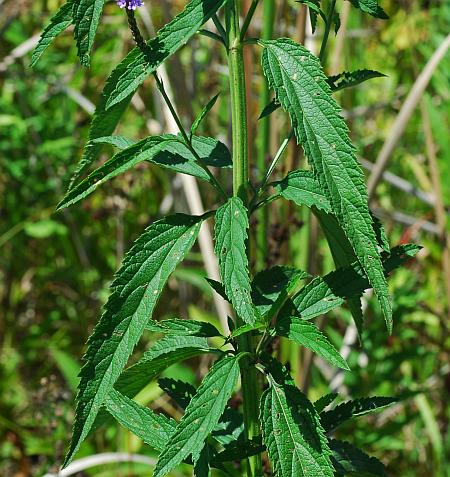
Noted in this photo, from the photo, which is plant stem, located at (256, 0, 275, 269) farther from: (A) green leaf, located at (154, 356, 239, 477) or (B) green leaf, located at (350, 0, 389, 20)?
(A) green leaf, located at (154, 356, 239, 477)

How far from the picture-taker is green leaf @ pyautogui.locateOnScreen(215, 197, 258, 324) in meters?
0.85

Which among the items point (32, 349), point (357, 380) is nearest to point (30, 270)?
point (32, 349)

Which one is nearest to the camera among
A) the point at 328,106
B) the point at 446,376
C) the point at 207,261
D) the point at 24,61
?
the point at 328,106

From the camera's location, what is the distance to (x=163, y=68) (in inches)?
84.4

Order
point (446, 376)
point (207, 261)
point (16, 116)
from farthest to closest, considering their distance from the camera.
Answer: point (16, 116), point (446, 376), point (207, 261)

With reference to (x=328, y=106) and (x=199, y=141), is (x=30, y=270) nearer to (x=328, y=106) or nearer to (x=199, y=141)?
(x=199, y=141)

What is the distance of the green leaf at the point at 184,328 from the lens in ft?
3.33

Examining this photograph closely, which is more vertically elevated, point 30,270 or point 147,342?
point 30,270

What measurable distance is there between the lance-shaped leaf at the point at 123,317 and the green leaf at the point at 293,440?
0.18 meters

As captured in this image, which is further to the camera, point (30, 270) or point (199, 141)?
point (30, 270)

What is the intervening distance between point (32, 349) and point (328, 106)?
1942mm

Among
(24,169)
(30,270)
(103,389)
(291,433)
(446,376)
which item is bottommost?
(446,376)

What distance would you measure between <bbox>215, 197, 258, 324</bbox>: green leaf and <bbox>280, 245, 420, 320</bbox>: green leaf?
113 millimetres

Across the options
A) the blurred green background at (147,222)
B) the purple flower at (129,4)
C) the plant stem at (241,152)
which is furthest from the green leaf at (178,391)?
the blurred green background at (147,222)
